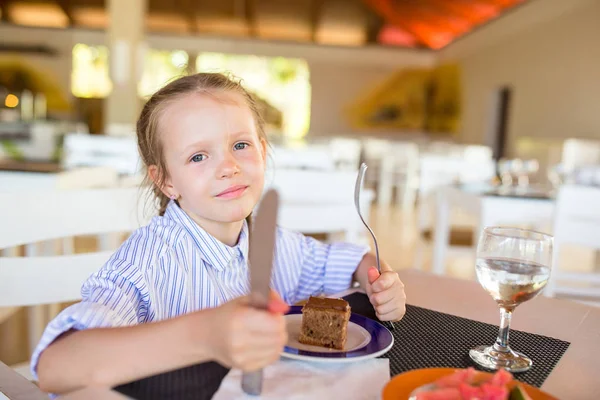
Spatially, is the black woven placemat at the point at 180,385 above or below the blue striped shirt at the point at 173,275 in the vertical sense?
below

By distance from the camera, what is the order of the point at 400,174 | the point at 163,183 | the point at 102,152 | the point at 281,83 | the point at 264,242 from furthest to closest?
the point at 281,83 < the point at 400,174 < the point at 102,152 < the point at 163,183 < the point at 264,242

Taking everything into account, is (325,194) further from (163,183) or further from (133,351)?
(133,351)

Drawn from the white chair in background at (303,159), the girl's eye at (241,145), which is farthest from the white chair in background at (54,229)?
the white chair in background at (303,159)

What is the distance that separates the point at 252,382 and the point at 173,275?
350 millimetres

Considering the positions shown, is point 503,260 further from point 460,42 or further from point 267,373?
point 460,42

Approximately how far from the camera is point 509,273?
686 millimetres

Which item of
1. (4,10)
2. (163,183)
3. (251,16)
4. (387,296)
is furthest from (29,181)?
(4,10)

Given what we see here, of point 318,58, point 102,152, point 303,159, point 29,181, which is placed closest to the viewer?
point 29,181

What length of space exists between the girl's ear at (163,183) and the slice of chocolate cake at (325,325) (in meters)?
0.37

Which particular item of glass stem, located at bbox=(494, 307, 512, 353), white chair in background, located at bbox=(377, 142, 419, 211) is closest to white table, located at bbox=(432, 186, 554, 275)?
glass stem, located at bbox=(494, 307, 512, 353)

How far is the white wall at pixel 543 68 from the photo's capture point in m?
6.86

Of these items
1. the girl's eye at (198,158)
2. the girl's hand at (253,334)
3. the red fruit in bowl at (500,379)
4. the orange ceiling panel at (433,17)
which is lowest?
the red fruit in bowl at (500,379)

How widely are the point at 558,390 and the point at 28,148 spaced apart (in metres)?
5.35

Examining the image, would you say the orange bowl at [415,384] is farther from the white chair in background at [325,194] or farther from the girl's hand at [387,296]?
the white chair in background at [325,194]
